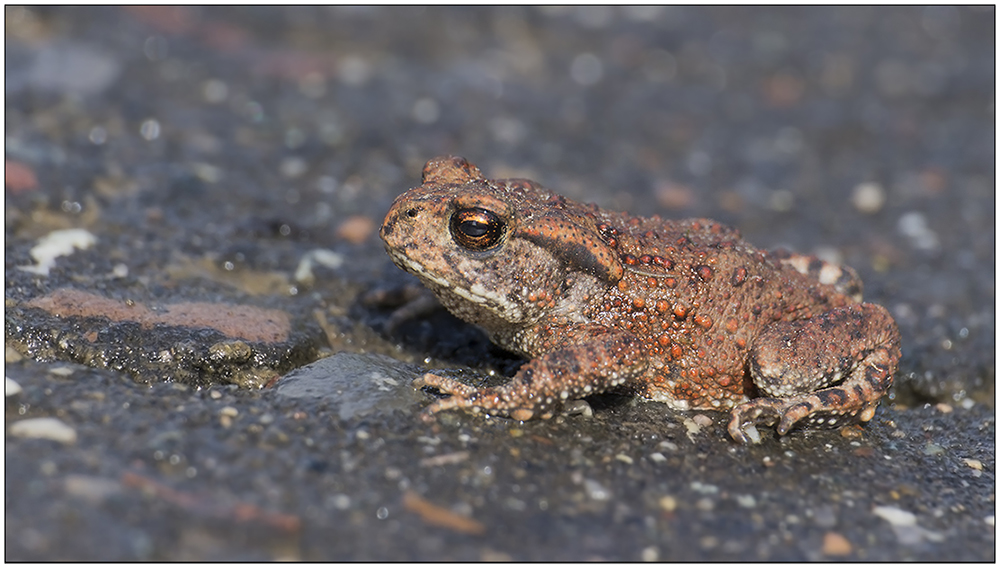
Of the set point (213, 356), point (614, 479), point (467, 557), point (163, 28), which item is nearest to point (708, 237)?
point (614, 479)

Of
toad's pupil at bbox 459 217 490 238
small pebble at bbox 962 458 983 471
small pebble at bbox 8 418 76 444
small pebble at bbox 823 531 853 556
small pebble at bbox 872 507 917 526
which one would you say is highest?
toad's pupil at bbox 459 217 490 238

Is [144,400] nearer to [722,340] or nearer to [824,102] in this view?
[722,340]

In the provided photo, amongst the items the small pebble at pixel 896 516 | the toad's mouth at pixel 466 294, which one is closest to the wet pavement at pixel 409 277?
the small pebble at pixel 896 516

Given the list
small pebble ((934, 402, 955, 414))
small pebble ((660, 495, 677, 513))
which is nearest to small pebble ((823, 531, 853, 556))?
small pebble ((660, 495, 677, 513))

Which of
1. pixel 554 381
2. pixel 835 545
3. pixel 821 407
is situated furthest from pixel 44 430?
pixel 821 407

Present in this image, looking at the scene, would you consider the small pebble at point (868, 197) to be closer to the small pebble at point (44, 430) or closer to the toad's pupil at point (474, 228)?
the toad's pupil at point (474, 228)

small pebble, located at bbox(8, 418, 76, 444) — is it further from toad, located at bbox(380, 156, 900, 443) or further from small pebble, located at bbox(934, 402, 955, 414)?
small pebble, located at bbox(934, 402, 955, 414)

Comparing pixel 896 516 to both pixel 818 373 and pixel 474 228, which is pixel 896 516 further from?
pixel 474 228
